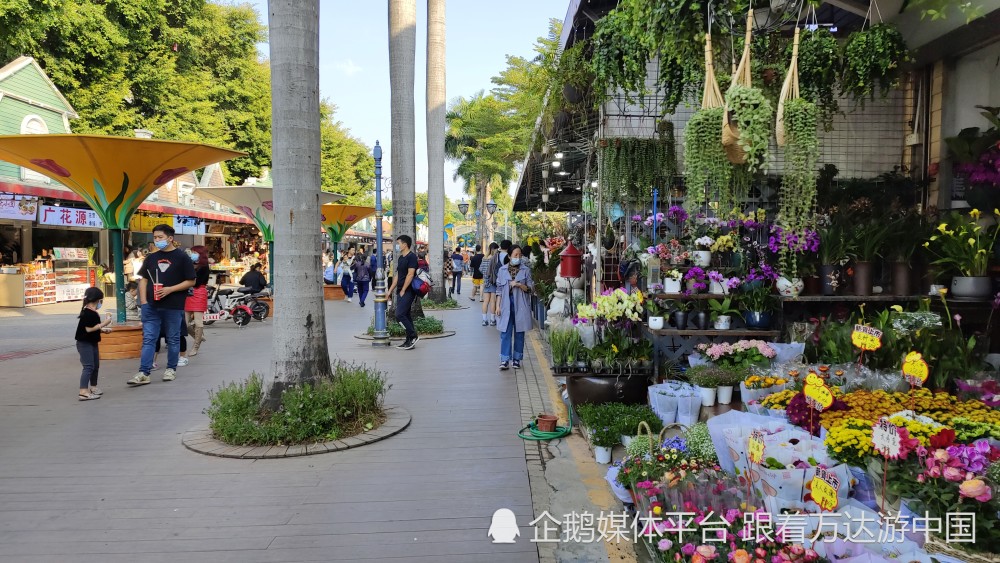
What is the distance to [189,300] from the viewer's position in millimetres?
9984

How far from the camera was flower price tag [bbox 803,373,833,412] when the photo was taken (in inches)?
136

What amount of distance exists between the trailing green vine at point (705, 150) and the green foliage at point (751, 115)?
26 cm

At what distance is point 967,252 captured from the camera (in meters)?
5.04

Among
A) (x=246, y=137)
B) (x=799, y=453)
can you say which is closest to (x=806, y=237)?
(x=799, y=453)

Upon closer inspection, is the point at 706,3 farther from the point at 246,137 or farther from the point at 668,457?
the point at 246,137

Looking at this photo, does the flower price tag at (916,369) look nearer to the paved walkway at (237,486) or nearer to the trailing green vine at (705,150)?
the trailing green vine at (705,150)

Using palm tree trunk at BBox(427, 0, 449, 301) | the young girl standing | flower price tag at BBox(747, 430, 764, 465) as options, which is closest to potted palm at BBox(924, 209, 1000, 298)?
flower price tag at BBox(747, 430, 764, 465)

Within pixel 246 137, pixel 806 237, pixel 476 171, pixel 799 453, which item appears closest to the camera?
pixel 799 453

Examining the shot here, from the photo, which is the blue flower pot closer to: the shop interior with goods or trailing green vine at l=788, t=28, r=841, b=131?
the shop interior with goods

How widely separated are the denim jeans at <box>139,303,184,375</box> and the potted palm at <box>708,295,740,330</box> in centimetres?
652

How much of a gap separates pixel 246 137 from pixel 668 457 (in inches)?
1314

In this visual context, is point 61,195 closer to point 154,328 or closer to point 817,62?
point 154,328

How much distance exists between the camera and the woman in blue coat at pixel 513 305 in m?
8.20

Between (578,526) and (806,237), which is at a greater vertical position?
(806,237)
